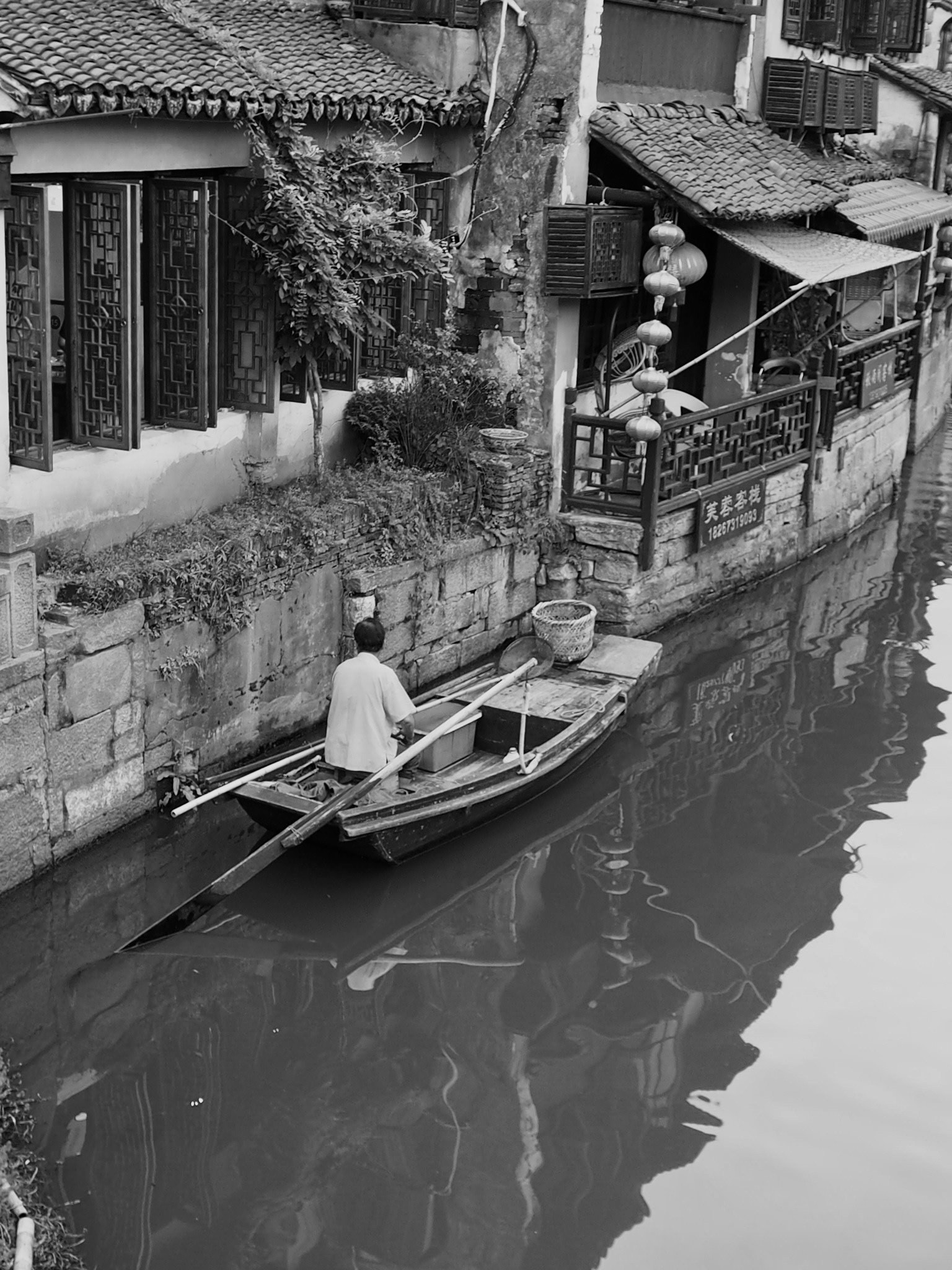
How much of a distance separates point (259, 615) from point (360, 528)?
5.02 feet

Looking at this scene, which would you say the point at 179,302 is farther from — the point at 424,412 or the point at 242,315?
the point at 424,412

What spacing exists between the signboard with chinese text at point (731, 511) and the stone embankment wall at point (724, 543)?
126 mm

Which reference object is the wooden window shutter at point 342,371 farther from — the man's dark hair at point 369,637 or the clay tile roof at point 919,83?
the clay tile roof at point 919,83

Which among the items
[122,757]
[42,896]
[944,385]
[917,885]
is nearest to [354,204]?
[122,757]

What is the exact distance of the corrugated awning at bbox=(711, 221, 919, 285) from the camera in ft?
49.8

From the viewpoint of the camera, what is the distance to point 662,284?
13883 millimetres

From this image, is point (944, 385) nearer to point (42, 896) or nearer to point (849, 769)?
point (849, 769)

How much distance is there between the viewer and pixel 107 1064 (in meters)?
8.35

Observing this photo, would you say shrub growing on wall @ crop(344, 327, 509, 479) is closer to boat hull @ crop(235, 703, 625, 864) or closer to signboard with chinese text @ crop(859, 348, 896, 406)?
boat hull @ crop(235, 703, 625, 864)

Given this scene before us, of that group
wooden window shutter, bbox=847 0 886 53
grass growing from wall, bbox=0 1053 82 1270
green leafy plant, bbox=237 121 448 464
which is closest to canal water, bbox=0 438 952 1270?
grass growing from wall, bbox=0 1053 82 1270

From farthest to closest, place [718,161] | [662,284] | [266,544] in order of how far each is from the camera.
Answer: [718,161]
[662,284]
[266,544]

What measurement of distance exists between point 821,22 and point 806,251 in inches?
160

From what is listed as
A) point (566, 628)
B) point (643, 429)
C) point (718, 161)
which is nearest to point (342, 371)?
point (643, 429)

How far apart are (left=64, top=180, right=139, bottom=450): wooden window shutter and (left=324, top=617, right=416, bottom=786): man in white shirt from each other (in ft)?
8.44
